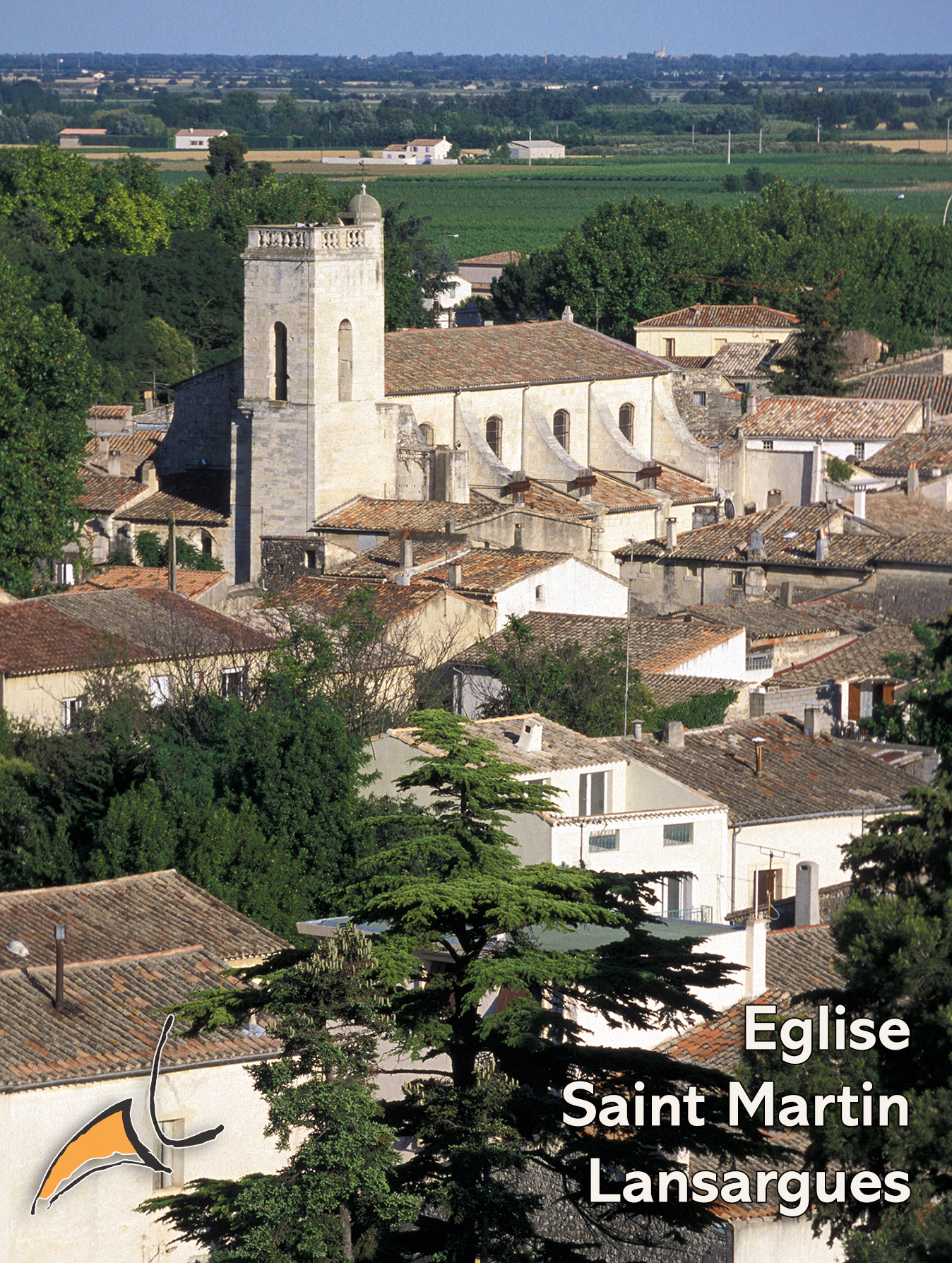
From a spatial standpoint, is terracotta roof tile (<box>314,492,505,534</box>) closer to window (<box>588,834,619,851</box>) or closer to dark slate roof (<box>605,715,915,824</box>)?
dark slate roof (<box>605,715,915,824</box>)

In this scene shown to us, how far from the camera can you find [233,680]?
108ft

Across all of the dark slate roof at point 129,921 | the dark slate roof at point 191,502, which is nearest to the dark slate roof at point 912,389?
the dark slate roof at point 191,502

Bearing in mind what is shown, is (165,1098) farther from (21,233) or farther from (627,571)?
(21,233)

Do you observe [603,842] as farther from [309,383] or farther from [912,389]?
[912,389]

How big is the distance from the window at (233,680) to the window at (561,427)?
68.3ft

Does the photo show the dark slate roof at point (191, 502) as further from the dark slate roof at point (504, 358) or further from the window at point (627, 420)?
the window at point (627, 420)

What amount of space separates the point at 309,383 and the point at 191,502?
4654 mm

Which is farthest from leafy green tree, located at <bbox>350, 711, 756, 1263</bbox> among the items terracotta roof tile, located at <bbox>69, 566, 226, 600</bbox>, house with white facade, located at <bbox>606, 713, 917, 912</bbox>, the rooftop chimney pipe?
terracotta roof tile, located at <bbox>69, 566, 226, 600</bbox>

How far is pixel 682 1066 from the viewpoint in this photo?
14414 millimetres

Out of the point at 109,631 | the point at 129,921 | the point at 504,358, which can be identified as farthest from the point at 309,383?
the point at 129,921

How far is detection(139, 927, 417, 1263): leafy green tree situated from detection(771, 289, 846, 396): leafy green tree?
5384 cm

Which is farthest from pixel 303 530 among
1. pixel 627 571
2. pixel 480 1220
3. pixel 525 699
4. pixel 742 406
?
pixel 480 1220

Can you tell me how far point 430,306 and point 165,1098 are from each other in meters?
75.4

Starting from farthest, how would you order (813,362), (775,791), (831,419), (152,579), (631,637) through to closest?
(813,362) < (831,419) < (152,579) < (631,637) < (775,791)
